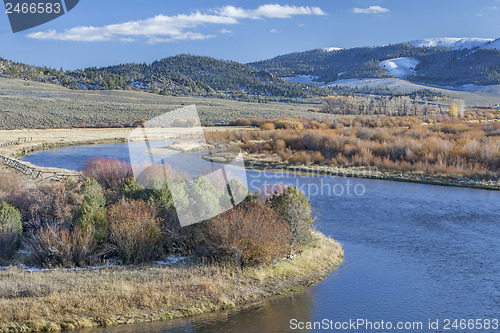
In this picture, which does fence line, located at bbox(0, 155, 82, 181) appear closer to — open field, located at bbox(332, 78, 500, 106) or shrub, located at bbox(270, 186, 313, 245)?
shrub, located at bbox(270, 186, 313, 245)

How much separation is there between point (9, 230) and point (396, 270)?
14492 mm

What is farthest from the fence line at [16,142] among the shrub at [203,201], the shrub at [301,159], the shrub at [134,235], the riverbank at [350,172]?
the shrub at [203,201]

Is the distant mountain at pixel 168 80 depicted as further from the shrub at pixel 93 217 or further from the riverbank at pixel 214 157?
the shrub at pixel 93 217

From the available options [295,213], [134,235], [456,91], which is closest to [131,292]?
[134,235]

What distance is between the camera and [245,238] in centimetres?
1739

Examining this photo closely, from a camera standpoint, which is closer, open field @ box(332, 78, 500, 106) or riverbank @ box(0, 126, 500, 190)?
riverbank @ box(0, 126, 500, 190)

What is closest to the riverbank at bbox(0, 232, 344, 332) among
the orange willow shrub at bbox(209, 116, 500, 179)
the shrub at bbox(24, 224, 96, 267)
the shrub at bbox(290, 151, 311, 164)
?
the shrub at bbox(24, 224, 96, 267)

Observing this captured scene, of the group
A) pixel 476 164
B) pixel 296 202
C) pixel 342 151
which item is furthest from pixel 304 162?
pixel 296 202

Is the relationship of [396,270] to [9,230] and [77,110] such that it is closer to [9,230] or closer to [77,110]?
[9,230]

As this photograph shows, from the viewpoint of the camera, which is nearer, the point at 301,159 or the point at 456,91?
the point at 301,159

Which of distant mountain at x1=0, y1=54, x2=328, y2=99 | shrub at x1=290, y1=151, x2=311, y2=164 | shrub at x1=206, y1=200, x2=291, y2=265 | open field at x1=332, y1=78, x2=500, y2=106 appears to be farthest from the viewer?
distant mountain at x1=0, y1=54, x2=328, y2=99

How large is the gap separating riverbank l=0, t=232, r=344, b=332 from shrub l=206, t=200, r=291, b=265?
0.53 meters

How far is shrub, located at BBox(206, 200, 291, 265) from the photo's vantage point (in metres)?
17.4

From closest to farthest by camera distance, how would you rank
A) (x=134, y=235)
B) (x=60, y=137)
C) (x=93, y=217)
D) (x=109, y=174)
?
(x=134, y=235) < (x=93, y=217) < (x=109, y=174) < (x=60, y=137)
